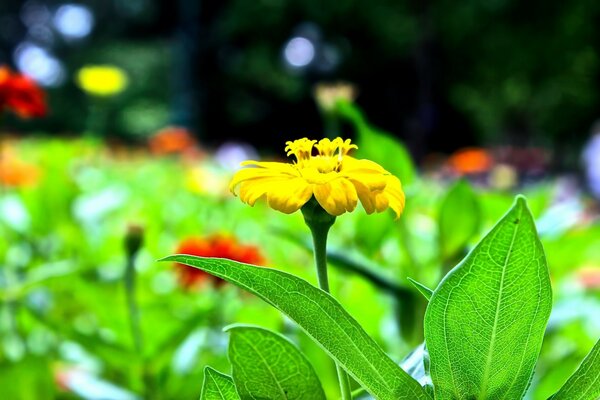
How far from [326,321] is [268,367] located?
1.8 inches

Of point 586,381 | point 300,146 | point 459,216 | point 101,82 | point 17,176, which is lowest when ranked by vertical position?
point 586,381

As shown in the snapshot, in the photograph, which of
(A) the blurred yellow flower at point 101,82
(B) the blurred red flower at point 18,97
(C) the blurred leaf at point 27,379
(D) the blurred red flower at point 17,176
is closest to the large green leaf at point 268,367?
(C) the blurred leaf at point 27,379

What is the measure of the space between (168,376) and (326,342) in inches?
15.8

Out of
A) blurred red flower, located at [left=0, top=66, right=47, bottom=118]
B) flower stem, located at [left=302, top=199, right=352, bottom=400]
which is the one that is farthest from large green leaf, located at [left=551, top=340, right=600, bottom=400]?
blurred red flower, located at [left=0, top=66, right=47, bottom=118]

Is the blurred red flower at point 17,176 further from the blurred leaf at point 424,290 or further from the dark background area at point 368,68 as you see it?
the dark background area at point 368,68

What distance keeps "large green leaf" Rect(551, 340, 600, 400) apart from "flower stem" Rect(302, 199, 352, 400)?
0.34ft

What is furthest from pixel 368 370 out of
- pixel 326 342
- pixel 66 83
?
pixel 66 83

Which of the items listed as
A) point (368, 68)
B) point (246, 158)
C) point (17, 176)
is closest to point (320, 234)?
point (17, 176)

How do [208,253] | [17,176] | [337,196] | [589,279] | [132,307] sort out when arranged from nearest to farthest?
[337,196], [132,307], [208,253], [589,279], [17,176]

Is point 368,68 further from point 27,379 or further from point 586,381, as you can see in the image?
point 586,381

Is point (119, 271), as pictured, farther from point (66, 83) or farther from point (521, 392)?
point (66, 83)

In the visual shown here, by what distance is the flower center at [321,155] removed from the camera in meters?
0.36

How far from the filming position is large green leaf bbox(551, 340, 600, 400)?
0.34 m

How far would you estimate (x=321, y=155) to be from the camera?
1.29 feet
